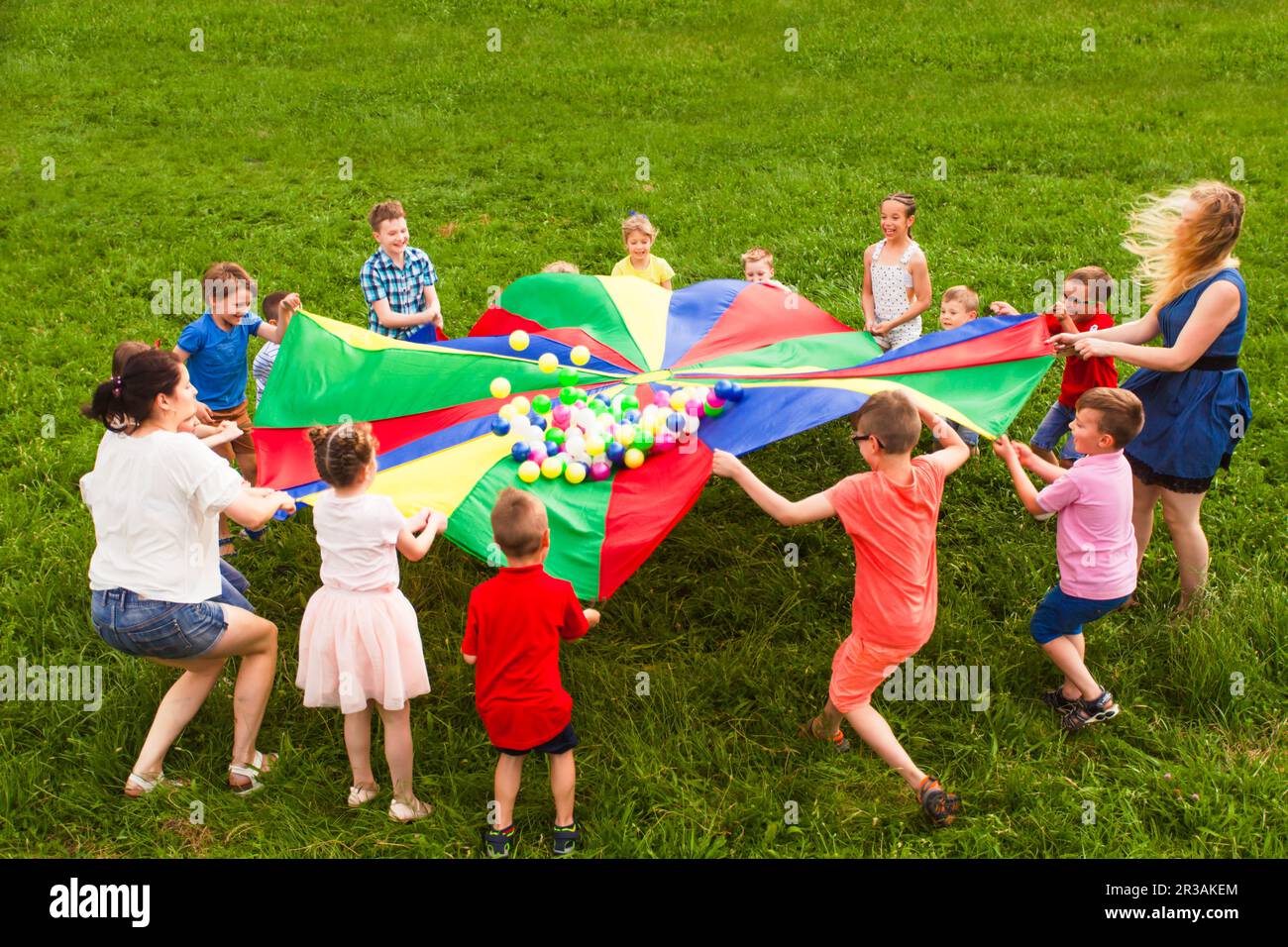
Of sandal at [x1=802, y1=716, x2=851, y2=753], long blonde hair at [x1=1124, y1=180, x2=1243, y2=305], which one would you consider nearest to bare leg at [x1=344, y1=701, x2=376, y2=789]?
sandal at [x1=802, y1=716, x2=851, y2=753]

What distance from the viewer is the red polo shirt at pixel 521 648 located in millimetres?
3594

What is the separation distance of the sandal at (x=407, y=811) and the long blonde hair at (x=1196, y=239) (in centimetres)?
372

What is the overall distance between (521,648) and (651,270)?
3.66 metres

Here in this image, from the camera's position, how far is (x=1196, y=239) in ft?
14.5

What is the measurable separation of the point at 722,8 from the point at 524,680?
43.8ft

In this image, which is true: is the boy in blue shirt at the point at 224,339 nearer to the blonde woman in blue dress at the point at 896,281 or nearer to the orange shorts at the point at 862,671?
the blonde woman in blue dress at the point at 896,281

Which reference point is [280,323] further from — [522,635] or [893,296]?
[893,296]

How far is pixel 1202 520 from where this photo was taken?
554cm

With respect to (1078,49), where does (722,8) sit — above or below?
above

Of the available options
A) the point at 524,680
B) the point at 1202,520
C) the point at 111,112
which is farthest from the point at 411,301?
the point at 111,112

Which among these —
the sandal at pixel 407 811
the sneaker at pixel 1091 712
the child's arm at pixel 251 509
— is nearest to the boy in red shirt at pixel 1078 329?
the sneaker at pixel 1091 712

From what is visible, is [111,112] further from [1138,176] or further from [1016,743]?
[1016,743]

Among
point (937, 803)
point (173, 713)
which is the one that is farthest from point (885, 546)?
point (173, 713)

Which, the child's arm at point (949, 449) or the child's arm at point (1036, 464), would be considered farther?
the child's arm at point (1036, 464)
